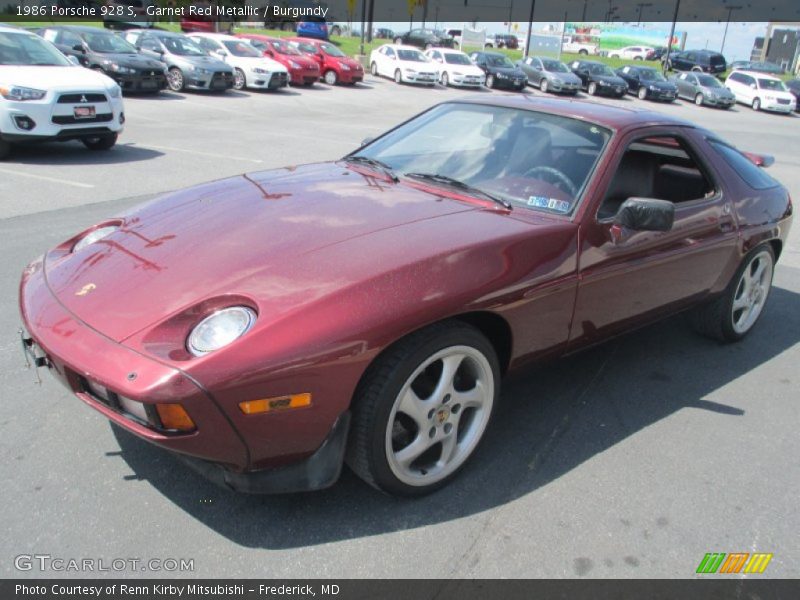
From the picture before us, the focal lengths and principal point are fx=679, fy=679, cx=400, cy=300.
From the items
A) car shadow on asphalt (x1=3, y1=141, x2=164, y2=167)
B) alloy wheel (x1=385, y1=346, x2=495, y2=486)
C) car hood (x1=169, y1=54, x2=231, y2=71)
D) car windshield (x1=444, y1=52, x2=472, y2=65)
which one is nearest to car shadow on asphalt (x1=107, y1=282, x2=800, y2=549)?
alloy wheel (x1=385, y1=346, x2=495, y2=486)

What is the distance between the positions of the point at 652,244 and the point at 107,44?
16.7m

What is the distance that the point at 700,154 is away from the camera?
13.4 feet

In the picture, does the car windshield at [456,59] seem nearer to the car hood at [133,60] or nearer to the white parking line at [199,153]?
the car hood at [133,60]

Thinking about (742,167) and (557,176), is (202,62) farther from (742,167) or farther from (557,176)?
(557,176)

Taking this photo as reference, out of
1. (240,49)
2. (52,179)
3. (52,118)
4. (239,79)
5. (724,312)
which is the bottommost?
(52,179)

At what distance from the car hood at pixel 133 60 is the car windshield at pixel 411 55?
47.6 ft

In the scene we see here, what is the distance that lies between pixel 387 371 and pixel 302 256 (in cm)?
55

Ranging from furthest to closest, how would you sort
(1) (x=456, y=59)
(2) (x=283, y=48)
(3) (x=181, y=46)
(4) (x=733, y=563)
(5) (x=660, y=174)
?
(1) (x=456, y=59) → (2) (x=283, y=48) → (3) (x=181, y=46) → (5) (x=660, y=174) → (4) (x=733, y=563)

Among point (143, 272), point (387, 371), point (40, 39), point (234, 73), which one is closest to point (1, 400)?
point (143, 272)

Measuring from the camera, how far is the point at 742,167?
4383mm

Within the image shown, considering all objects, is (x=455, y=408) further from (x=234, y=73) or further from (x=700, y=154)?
(x=234, y=73)

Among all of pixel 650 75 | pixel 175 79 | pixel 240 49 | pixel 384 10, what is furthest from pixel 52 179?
pixel 384 10

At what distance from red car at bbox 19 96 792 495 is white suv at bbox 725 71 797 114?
3116cm

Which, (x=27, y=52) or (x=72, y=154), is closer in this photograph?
(x=27, y=52)
